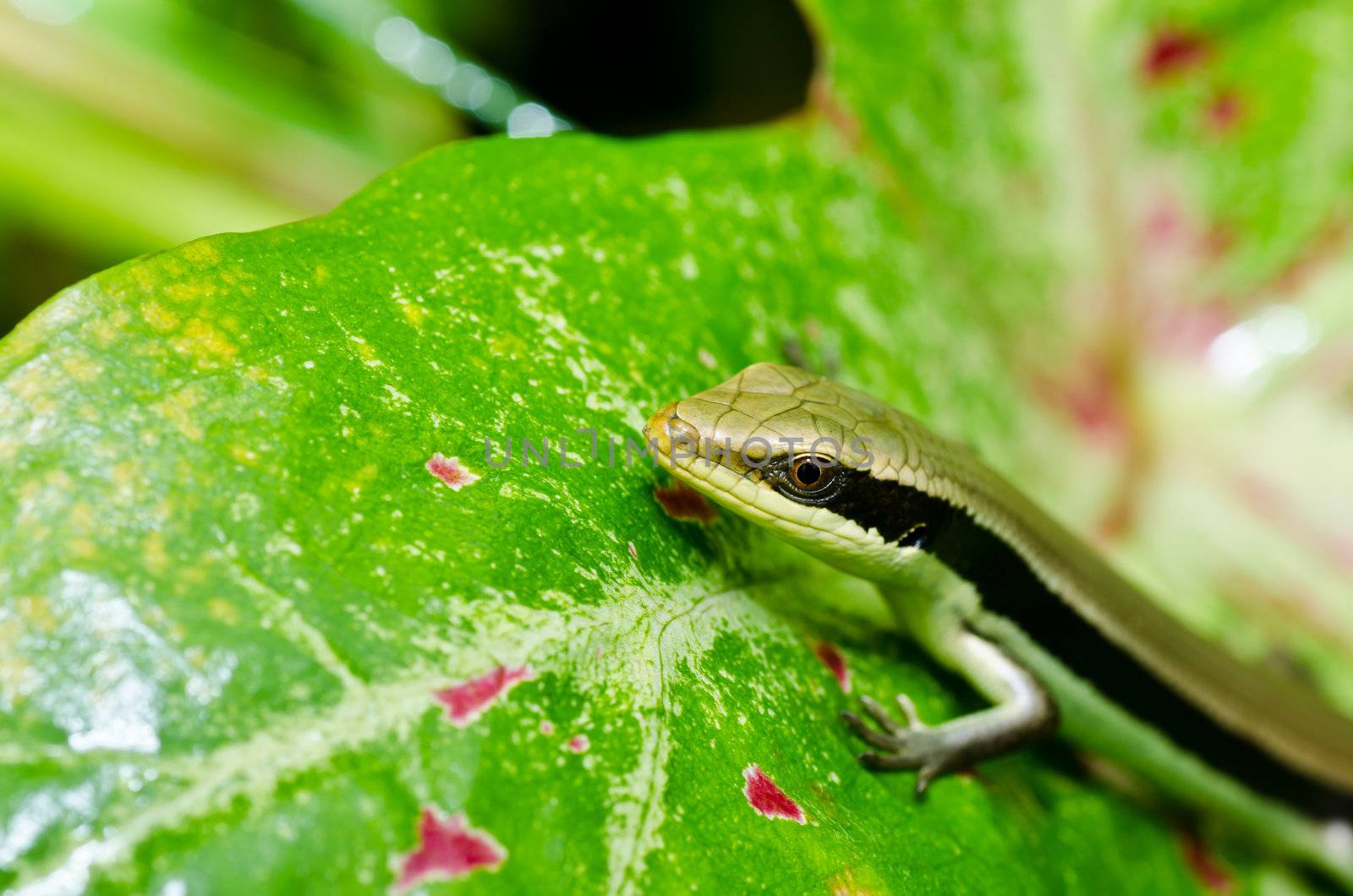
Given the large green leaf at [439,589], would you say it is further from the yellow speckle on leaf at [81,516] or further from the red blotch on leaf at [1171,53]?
the red blotch on leaf at [1171,53]

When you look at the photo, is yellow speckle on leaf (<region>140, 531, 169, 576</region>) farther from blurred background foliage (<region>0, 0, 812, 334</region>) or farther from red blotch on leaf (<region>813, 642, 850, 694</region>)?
blurred background foliage (<region>0, 0, 812, 334</region>)

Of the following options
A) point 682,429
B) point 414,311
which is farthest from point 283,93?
point 682,429

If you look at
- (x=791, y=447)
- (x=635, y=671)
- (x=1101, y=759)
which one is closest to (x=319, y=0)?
(x=791, y=447)


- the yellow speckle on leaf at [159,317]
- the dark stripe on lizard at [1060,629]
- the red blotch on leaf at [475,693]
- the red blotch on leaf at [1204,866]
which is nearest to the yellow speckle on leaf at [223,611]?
the red blotch on leaf at [475,693]

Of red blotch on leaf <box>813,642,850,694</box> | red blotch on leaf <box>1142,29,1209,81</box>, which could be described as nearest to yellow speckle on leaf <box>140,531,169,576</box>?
red blotch on leaf <box>813,642,850,694</box>

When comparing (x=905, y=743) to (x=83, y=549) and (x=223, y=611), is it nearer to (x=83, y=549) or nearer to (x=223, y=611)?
(x=223, y=611)
